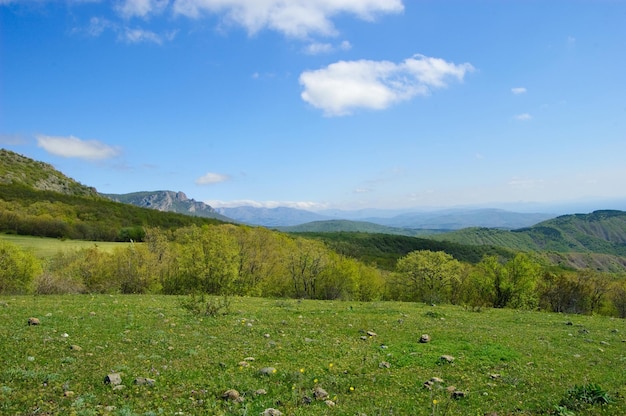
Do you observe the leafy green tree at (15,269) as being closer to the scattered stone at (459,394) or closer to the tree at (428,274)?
the scattered stone at (459,394)

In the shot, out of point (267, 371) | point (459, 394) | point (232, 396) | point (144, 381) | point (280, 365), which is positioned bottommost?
point (459, 394)

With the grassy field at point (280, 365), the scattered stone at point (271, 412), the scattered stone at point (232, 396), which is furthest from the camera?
the scattered stone at point (232, 396)

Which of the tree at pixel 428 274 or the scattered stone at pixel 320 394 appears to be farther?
the tree at pixel 428 274

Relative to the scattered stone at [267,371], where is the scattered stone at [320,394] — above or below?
below

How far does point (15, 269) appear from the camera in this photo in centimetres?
3991

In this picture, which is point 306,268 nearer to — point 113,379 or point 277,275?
point 277,275

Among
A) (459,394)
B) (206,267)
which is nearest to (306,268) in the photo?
(206,267)

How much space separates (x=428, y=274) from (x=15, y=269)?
6137 cm

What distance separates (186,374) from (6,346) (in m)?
6.75

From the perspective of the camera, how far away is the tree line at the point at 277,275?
43.8 meters

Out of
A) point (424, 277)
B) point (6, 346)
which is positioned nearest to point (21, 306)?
point (6, 346)

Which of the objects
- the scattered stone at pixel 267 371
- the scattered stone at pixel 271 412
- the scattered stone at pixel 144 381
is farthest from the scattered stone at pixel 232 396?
the scattered stone at pixel 144 381

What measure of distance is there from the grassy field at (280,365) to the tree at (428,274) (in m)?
43.3

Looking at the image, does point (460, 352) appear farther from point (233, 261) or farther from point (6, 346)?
point (233, 261)
